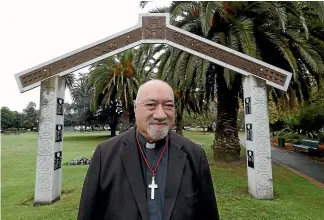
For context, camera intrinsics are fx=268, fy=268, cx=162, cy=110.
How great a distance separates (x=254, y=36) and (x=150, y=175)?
934cm

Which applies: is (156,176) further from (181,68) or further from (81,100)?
(81,100)

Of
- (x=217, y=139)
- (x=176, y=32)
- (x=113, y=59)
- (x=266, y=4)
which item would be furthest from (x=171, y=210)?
(x=113, y=59)

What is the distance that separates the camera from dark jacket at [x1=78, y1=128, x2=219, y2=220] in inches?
74.2

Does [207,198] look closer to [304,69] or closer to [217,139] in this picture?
[217,139]

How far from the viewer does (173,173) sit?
1982 mm

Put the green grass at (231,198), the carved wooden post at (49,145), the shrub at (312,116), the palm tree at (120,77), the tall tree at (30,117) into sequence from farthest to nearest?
1. the tall tree at (30,117)
2. the palm tree at (120,77)
3. the shrub at (312,116)
4. the carved wooden post at (49,145)
5. the green grass at (231,198)

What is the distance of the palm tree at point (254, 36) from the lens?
8.39m

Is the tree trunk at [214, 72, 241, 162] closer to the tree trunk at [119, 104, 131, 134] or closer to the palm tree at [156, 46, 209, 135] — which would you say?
the palm tree at [156, 46, 209, 135]

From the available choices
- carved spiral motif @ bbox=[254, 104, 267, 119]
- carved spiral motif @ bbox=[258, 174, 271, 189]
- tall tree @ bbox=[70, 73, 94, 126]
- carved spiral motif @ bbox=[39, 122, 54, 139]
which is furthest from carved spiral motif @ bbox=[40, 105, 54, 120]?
tall tree @ bbox=[70, 73, 94, 126]

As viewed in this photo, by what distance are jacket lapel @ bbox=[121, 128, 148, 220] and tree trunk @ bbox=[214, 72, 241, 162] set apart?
996 centimetres

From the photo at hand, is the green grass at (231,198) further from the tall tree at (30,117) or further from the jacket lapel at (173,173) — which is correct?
the tall tree at (30,117)

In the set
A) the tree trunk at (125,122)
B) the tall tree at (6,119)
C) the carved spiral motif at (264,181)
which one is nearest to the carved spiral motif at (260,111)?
the carved spiral motif at (264,181)

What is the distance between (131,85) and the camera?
19531mm

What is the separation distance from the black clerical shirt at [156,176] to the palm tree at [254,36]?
20.2 feet
